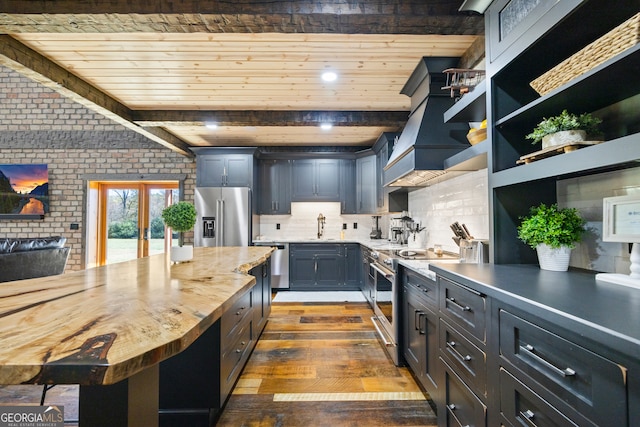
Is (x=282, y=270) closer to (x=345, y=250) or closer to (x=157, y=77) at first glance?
(x=345, y=250)

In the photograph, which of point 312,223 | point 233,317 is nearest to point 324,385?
point 233,317

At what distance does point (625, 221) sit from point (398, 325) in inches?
68.7

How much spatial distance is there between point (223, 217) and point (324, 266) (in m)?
1.89

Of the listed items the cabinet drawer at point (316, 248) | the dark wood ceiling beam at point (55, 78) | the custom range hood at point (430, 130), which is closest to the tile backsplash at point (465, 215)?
the custom range hood at point (430, 130)

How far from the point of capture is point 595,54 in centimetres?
110

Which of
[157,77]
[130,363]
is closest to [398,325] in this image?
[130,363]

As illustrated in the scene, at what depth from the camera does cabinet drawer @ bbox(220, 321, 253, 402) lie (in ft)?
6.01

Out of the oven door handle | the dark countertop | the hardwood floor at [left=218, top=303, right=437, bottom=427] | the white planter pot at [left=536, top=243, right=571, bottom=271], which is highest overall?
the white planter pot at [left=536, top=243, right=571, bottom=271]

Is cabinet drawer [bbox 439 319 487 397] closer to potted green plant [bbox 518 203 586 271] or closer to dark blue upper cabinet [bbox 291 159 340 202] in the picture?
potted green plant [bbox 518 203 586 271]

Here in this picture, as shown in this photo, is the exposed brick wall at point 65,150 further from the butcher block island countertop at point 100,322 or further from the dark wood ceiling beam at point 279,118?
the butcher block island countertop at point 100,322

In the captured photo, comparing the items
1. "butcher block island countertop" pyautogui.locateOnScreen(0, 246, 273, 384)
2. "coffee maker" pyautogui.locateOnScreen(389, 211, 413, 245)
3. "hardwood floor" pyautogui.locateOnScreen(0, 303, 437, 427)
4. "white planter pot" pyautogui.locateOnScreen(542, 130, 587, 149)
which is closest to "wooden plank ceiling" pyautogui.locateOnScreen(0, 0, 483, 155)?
"white planter pot" pyautogui.locateOnScreen(542, 130, 587, 149)

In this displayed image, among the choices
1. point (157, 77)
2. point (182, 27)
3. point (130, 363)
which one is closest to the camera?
point (130, 363)

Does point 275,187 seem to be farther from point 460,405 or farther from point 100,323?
point 100,323

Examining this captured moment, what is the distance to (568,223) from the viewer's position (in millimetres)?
1433
